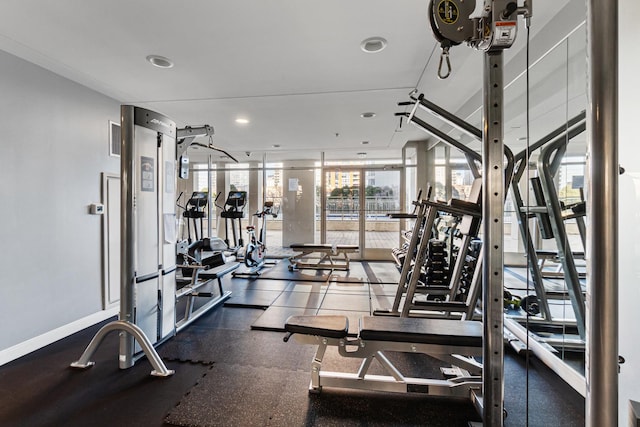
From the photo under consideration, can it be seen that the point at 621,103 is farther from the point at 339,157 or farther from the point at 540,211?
the point at 339,157

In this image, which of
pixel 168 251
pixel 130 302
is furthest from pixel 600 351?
pixel 168 251

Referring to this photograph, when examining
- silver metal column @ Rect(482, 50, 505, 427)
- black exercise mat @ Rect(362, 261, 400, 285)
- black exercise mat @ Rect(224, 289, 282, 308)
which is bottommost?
black exercise mat @ Rect(224, 289, 282, 308)

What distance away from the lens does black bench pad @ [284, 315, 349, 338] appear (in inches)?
66.9

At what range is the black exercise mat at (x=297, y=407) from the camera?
160 centimetres

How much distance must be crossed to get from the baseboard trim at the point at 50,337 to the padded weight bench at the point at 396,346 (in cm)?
238

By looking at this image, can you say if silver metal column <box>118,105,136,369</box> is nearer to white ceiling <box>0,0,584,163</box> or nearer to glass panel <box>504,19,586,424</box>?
white ceiling <box>0,0,584,163</box>

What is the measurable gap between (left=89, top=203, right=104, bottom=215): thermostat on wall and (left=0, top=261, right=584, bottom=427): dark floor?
1.21m

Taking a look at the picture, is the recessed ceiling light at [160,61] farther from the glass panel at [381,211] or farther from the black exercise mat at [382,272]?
the glass panel at [381,211]

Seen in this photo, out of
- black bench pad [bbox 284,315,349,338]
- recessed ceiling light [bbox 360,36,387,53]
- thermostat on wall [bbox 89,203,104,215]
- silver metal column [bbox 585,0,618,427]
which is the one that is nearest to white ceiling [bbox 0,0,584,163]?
recessed ceiling light [bbox 360,36,387,53]

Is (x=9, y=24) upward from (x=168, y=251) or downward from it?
upward

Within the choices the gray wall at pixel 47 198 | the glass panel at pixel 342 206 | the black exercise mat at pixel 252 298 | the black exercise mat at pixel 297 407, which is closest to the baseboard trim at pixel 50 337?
the gray wall at pixel 47 198

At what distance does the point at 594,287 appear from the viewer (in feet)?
2.24

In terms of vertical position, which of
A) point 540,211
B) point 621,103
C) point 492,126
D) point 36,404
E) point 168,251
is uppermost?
point 492,126

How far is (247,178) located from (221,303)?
383cm
